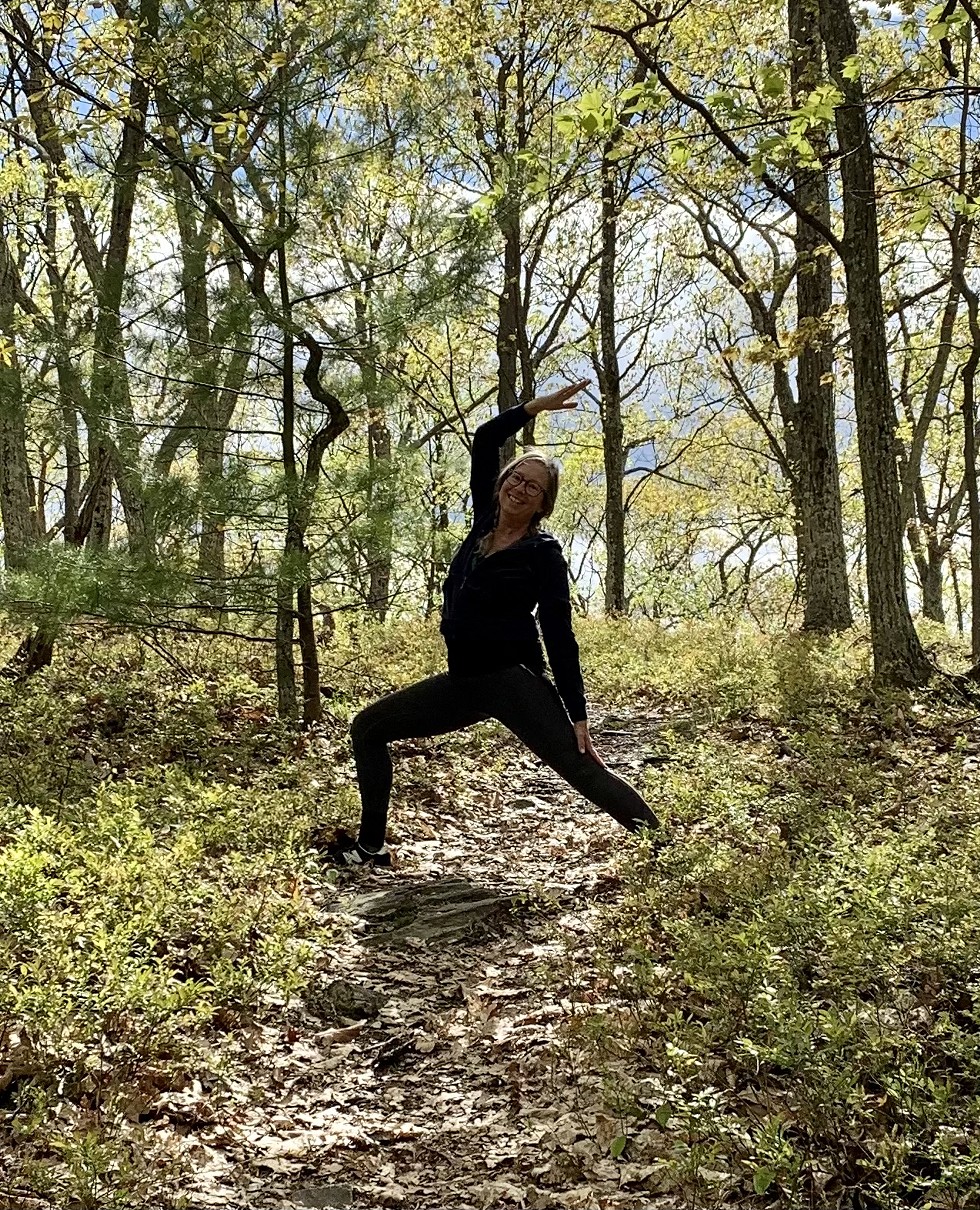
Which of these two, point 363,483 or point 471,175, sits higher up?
point 471,175

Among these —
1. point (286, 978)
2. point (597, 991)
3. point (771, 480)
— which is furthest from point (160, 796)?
point (771, 480)

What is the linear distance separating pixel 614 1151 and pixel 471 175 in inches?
621

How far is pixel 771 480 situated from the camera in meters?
29.7

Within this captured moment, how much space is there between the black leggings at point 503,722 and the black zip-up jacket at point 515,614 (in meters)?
0.10

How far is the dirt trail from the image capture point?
301 cm

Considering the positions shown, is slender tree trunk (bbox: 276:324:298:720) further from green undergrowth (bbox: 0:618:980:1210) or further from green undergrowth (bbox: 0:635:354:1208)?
green undergrowth (bbox: 0:618:980:1210)

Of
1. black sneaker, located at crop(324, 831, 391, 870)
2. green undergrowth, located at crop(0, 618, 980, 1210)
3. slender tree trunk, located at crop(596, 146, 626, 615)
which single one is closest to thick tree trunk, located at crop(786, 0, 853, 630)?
green undergrowth, located at crop(0, 618, 980, 1210)

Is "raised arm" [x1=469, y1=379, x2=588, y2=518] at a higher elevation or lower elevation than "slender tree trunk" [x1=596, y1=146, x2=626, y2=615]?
lower

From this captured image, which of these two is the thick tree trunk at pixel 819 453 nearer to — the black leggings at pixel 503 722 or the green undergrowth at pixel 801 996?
the green undergrowth at pixel 801 996

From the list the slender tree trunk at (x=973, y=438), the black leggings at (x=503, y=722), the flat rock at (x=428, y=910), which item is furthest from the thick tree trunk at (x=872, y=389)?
the flat rock at (x=428, y=910)

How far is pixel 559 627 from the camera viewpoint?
5.02m

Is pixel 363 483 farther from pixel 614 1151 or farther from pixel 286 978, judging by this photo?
pixel 614 1151

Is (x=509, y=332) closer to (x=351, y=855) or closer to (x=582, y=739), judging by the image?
(x=351, y=855)

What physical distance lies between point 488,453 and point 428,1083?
335 centimetres
